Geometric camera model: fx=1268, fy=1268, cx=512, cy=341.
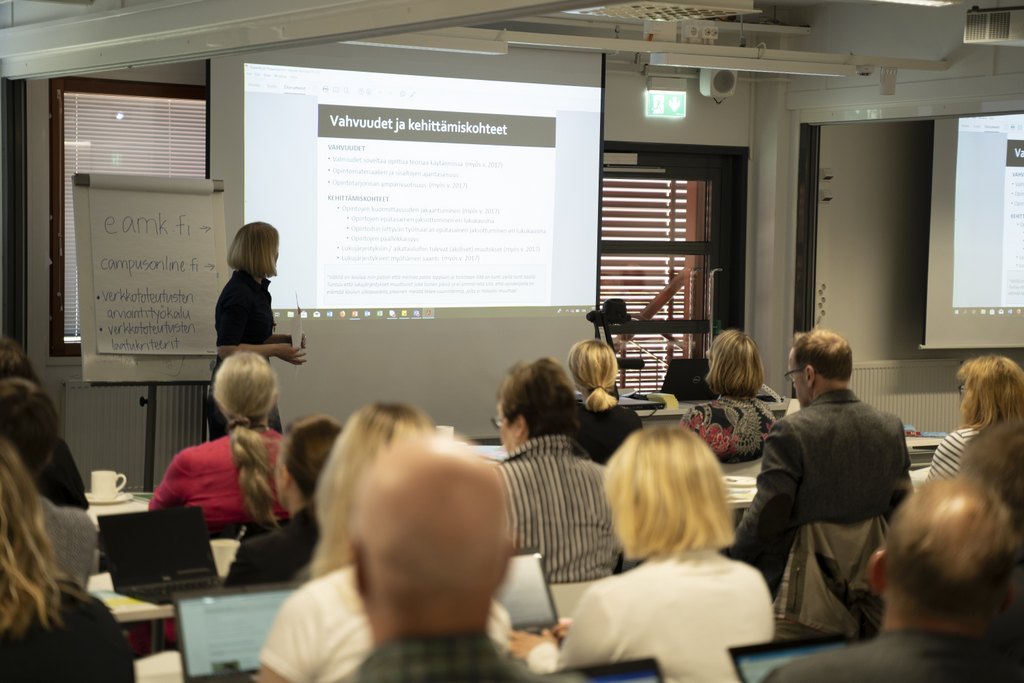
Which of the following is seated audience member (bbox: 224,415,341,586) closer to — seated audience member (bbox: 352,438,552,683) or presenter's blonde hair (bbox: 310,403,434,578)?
presenter's blonde hair (bbox: 310,403,434,578)

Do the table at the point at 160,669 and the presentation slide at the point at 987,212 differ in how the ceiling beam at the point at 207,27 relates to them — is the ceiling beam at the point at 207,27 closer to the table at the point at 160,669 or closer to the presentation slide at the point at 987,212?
the table at the point at 160,669

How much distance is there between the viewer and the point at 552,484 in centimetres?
340

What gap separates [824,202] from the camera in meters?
9.64

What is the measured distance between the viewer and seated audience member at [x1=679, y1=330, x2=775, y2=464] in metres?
5.00

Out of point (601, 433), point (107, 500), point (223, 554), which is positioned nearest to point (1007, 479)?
point (223, 554)

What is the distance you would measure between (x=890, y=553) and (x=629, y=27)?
720 centimetres

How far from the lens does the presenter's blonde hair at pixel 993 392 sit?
14.3ft

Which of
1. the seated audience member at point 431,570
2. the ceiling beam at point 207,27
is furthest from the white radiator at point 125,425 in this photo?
the seated audience member at point 431,570

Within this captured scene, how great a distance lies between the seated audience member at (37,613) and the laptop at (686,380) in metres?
5.26

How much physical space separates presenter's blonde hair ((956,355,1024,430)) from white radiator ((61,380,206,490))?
14.4 ft

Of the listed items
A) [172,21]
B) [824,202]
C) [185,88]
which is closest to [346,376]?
[185,88]

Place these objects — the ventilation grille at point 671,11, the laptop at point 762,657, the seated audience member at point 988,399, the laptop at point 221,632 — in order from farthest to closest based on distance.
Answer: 1. the ventilation grille at point 671,11
2. the seated audience member at point 988,399
3. the laptop at point 221,632
4. the laptop at point 762,657

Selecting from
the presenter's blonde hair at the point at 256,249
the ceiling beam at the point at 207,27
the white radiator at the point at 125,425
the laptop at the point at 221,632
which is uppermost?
the ceiling beam at the point at 207,27

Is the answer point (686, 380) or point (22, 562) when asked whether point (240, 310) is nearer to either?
point (686, 380)
